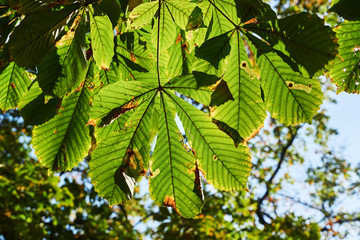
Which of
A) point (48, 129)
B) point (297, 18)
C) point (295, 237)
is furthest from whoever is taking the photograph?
point (295, 237)

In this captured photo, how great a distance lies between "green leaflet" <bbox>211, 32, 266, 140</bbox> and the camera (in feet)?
2.79

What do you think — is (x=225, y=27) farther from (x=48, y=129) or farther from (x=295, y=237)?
(x=295, y=237)

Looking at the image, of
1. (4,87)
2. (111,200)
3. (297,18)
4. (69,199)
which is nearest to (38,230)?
(69,199)

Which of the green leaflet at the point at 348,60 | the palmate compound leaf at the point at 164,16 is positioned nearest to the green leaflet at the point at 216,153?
the palmate compound leaf at the point at 164,16

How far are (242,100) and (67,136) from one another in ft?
1.96

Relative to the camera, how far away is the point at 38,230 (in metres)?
3.60

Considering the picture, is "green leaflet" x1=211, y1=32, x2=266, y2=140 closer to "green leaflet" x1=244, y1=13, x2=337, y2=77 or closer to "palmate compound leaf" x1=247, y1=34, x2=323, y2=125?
"palmate compound leaf" x1=247, y1=34, x2=323, y2=125

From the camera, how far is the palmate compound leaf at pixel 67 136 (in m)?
0.96

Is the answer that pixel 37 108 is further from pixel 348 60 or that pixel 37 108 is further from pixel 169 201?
pixel 348 60

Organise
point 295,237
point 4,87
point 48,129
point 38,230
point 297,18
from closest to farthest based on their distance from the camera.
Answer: point 297,18
point 48,129
point 4,87
point 38,230
point 295,237

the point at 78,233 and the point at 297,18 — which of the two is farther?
the point at 78,233

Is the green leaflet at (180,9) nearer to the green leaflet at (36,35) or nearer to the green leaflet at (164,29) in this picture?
the green leaflet at (164,29)

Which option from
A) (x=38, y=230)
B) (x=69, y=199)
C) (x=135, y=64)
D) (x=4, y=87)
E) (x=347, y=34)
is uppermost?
(x=69, y=199)

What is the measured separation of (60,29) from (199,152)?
1.82 feet
